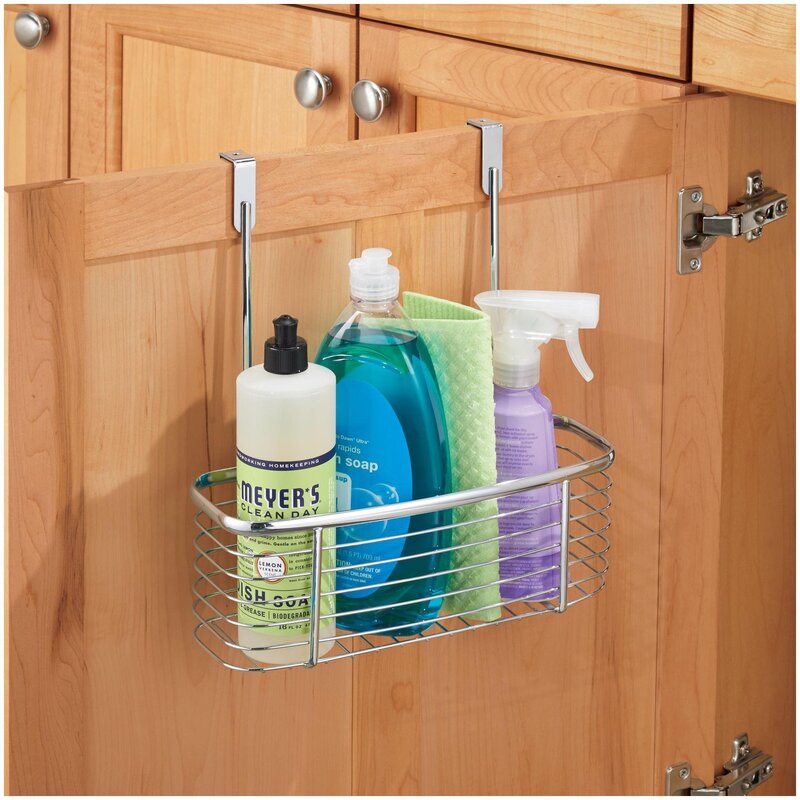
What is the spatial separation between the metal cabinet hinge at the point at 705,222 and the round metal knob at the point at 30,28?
805mm

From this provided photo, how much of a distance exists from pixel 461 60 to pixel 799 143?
0.99ft

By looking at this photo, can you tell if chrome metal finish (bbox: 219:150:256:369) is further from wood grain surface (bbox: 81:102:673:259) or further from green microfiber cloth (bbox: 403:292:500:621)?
green microfiber cloth (bbox: 403:292:500:621)

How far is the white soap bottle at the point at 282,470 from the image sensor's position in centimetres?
81

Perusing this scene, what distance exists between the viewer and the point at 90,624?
872 millimetres

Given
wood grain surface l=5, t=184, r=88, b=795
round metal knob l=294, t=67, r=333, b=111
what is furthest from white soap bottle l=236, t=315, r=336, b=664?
round metal knob l=294, t=67, r=333, b=111

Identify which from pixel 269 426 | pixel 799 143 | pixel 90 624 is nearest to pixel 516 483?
pixel 269 426

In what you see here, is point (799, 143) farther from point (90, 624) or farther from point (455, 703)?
point (90, 624)

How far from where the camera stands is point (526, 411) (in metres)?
0.94

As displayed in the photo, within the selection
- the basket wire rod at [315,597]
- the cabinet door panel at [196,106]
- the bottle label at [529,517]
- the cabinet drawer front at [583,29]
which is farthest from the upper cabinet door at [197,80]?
the basket wire rod at [315,597]

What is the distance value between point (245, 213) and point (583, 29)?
0.39 m

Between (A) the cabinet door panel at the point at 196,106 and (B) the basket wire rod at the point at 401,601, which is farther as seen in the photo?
(A) the cabinet door panel at the point at 196,106

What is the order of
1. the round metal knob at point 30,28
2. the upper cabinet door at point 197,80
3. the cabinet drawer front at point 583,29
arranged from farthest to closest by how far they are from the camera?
the round metal knob at point 30,28 < the upper cabinet door at point 197,80 < the cabinet drawer front at point 583,29

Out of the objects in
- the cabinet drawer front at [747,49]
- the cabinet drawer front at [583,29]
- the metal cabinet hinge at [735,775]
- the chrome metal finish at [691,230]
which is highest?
the cabinet drawer front at [583,29]

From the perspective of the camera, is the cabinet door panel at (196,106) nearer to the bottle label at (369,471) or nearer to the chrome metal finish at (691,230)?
the chrome metal finish at (691,230)
